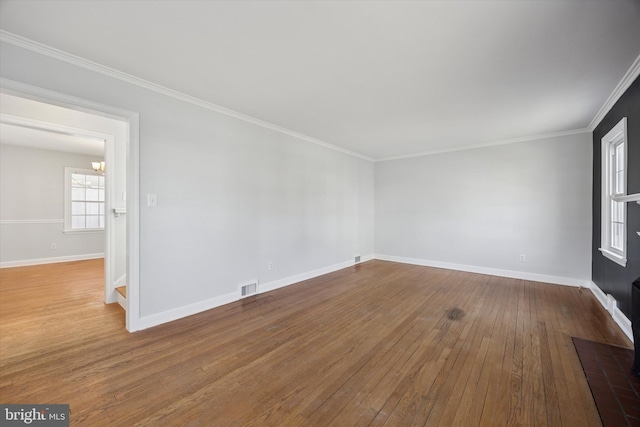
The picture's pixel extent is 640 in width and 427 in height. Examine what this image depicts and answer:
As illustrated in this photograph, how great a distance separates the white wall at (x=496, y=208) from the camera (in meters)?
4.11

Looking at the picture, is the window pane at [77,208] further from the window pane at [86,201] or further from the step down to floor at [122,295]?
the step down to floor at [122,295]

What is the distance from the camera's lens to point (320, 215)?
4.84 metres

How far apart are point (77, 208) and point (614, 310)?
9.93 meters

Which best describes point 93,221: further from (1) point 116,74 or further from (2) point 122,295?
(1) point 116,74

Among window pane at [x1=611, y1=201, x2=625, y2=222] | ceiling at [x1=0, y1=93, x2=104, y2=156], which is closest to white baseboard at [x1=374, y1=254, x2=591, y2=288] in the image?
window pane at [x1=611, y1=201, x2=625, y2=222]

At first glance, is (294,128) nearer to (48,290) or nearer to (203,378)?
(203,378)

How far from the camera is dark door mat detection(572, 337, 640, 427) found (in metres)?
1.54

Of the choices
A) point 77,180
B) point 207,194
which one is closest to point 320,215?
point 207,194

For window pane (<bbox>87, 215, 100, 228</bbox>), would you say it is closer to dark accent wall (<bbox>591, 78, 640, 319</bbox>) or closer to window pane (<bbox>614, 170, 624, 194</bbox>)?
dark accent wall (<bbox>591, 78, 640, 319</bbox>)

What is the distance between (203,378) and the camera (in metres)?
1.87

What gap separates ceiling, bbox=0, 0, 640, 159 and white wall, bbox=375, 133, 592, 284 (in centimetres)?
117

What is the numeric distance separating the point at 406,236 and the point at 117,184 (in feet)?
17.8

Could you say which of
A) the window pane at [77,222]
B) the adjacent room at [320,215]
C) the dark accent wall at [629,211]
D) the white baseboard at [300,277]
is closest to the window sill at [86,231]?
the window pane at [77,222]

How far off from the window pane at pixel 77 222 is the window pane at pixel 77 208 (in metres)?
0.12
